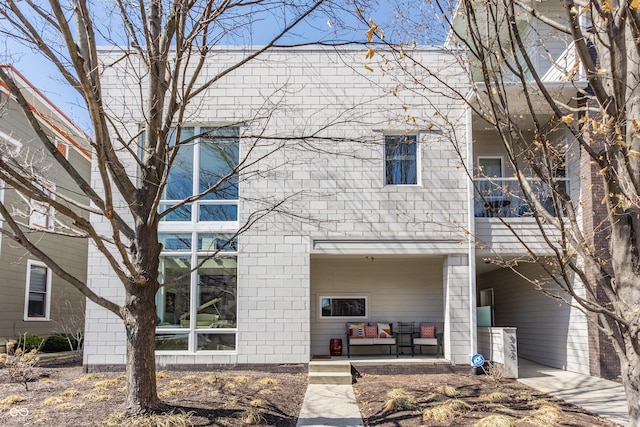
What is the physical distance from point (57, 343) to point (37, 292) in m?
1.48

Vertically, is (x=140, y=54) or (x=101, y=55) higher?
(x=101, y=55)

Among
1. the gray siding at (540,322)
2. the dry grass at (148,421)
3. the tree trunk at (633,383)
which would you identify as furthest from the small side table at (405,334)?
the tree trunk at (633,383)

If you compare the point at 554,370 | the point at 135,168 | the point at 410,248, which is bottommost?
the point at 554,370

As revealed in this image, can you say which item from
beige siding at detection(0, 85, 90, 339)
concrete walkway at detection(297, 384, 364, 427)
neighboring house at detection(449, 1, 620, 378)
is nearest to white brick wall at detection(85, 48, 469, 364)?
neighboring house at detection(449, 1, 620, 378)

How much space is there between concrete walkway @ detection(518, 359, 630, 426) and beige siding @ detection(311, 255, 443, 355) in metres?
2.57

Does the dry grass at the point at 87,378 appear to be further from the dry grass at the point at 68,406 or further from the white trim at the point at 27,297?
the white trim at the point at 27,297

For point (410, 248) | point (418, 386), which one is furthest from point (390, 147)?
point (418, 386)

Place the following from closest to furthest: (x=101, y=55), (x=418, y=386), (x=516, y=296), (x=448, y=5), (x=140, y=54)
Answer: (x=448, y=5) → (x=140, y=54) → (x=418, y=386) → (x=101, y=55) → (x=516, y=296)

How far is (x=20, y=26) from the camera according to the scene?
5.40 m

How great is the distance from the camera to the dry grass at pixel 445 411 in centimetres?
669

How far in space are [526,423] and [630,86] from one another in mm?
4359

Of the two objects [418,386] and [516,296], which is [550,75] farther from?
[418,386]

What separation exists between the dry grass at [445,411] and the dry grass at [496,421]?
46 cm

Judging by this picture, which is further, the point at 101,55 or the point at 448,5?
the point at 101,55
